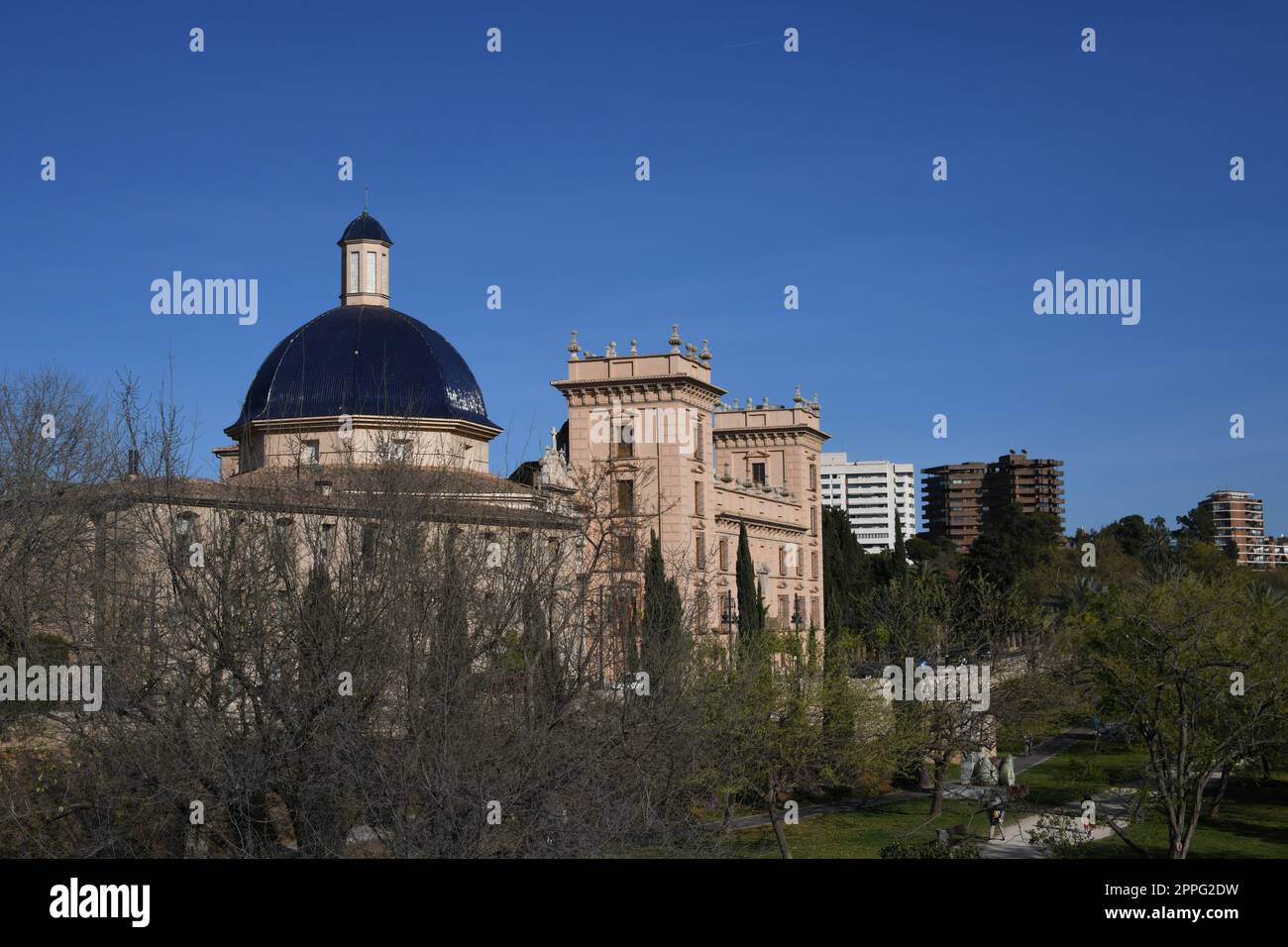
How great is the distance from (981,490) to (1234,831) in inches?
6100

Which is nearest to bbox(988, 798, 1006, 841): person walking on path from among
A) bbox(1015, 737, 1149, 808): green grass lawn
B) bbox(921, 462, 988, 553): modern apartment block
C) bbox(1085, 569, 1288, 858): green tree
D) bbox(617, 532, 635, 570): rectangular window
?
bbox(1015, 737, 1149, 808): green grass lawn

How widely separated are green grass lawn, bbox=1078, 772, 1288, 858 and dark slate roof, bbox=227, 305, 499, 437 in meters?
27.6

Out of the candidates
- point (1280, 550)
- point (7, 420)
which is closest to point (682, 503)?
point (7, 420)

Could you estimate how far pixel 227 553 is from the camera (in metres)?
15.4

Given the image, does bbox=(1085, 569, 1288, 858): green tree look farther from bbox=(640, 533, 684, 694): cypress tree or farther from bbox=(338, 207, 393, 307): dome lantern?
bbox=(338, 207, 393, 307): dome lantern

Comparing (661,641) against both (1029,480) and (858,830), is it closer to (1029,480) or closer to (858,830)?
(858,830)

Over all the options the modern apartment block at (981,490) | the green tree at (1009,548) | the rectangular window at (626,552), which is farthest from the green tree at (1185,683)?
the modern apartment block at (981,490)

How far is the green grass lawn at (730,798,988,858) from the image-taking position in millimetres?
28422

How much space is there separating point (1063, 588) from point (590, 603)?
5583 centimetres

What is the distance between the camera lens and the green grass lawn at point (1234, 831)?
25.7 metres

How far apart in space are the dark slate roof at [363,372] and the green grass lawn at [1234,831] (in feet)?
90.6

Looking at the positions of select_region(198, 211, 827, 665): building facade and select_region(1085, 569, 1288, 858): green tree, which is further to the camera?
select_region(198, 211, 827, 665): building facade
